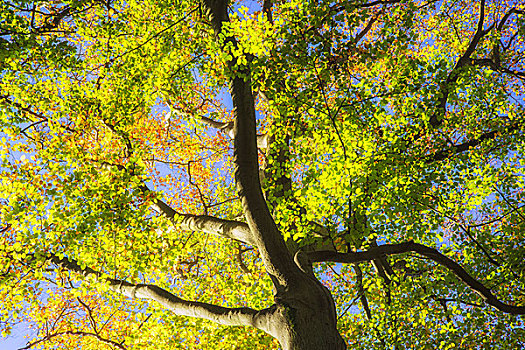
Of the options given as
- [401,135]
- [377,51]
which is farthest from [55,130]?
[401,135]

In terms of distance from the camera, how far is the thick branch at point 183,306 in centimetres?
628

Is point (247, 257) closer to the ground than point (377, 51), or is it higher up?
higher up

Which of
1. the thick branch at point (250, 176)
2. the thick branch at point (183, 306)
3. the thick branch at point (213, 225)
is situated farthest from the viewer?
the thick branch at point (213, 225)

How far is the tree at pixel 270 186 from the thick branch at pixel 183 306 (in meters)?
0.04

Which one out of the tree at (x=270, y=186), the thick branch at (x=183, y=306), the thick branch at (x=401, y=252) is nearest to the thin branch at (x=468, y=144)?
the tree at (x=270, y=186)

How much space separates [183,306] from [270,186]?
3.50 meters

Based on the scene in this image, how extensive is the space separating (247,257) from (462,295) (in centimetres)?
855

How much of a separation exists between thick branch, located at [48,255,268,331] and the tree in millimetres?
41

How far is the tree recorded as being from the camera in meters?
6.23

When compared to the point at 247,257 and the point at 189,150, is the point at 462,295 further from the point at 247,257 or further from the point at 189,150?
the point at 189,150

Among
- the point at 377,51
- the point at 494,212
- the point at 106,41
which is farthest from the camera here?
the point at 494,212

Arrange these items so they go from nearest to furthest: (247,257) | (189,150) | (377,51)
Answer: (377,51)
(247,257)
(189,150)

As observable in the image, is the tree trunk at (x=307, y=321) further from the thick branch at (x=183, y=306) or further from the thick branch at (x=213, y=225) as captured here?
the thick branch at (x=213, y=225)

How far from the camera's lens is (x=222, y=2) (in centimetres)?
623
